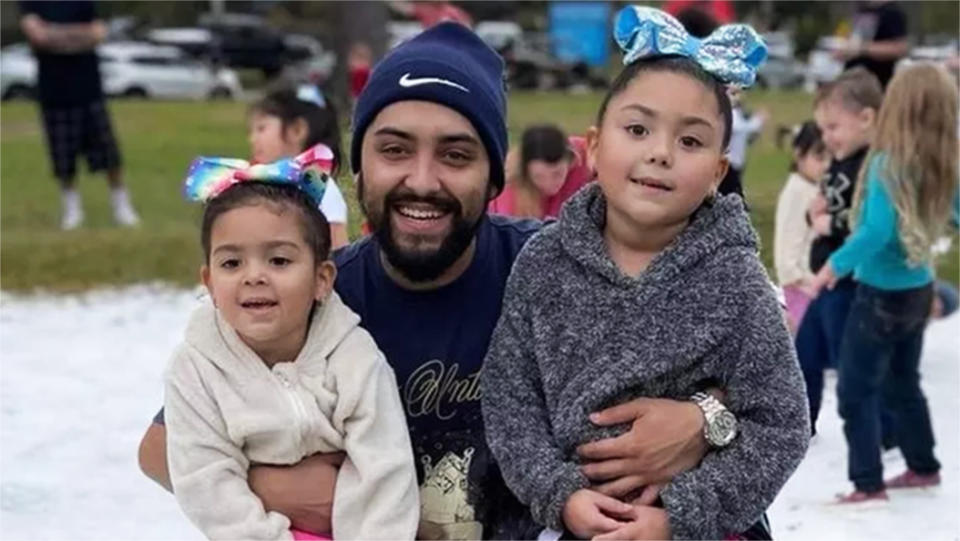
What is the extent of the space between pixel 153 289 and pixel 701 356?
263 inches

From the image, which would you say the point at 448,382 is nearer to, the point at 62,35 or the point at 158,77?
the point at 62,35

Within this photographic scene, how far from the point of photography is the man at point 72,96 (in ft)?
32.7

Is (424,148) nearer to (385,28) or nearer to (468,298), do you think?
(468,298)

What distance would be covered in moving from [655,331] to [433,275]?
0.42 metres

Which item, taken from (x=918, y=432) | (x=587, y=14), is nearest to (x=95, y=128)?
(x=918, y=432)

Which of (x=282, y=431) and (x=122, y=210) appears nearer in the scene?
(x=282, y=431)

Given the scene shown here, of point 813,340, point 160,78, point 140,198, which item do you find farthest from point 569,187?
point 160,78

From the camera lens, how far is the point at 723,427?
2.27 meters

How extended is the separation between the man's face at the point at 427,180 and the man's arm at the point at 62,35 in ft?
26.0

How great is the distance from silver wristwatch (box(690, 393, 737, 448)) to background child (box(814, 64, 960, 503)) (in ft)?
9.61

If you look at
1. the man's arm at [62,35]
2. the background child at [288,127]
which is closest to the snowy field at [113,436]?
the background child at [288,127]

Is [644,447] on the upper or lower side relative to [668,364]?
lower

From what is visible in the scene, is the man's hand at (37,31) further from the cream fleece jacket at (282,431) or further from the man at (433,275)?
the cream fleece jacket at (282,431)

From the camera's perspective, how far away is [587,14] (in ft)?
84.2
